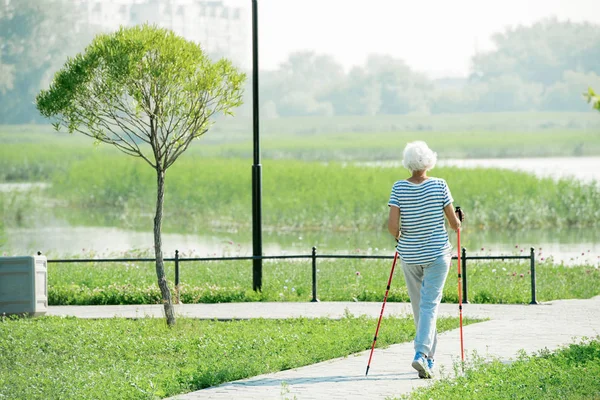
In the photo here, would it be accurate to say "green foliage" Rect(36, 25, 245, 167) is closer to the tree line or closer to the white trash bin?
the white trash bin

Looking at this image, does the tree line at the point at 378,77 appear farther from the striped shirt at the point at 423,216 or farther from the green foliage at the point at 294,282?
the striped shirt at the point at 423,216

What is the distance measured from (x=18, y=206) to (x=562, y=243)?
1035 inches

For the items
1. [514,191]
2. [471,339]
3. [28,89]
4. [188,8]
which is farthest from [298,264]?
[188,8]

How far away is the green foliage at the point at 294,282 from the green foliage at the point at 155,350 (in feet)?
8.04

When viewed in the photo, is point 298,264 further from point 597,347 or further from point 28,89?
point 28,89

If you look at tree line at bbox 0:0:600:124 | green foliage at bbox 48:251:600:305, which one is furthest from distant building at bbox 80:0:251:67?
green foliage at bbox 48:251:600:305

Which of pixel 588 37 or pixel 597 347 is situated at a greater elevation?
pixel 588 37

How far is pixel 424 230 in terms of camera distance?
32.2ft

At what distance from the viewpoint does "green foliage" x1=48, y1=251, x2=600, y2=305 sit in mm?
16359

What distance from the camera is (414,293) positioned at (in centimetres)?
1007

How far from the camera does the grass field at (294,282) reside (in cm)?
1636

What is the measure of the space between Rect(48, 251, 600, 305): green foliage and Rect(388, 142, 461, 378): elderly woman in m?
6.04

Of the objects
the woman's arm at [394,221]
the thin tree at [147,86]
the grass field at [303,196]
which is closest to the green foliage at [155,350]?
the thin tree at [147,86]

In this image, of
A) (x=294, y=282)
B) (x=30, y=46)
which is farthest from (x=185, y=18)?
(x=294, y=282)
